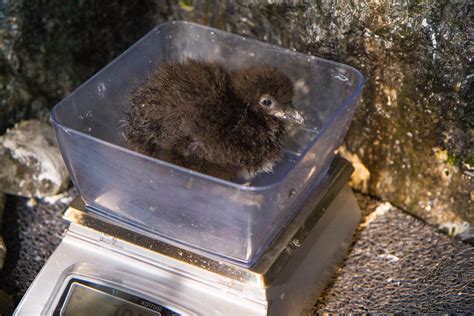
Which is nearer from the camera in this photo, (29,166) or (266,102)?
(266,102)

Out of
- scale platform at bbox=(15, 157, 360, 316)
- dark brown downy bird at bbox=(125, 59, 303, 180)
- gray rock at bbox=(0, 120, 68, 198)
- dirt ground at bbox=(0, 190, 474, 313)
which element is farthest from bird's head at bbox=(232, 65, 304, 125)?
gray rock at bbox=(0, 120, 68, 198)

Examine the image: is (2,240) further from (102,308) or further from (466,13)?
(466,13)

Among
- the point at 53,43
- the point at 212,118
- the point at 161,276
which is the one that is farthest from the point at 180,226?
the point at 53,43

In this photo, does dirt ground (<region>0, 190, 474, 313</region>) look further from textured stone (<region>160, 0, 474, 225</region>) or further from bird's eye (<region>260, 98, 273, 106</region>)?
bird's eye (<region>260, 98, 273, 106</region>)

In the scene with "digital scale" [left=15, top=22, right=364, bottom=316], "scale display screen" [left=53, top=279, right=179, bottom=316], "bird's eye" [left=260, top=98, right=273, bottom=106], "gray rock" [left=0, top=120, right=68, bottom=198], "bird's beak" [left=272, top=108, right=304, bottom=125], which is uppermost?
"bird's eye" [left=260, top=98, right=273, bottom=106]

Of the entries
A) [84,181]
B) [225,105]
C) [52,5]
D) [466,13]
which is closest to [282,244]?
[225,105]

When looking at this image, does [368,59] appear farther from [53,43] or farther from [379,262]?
[53,43]

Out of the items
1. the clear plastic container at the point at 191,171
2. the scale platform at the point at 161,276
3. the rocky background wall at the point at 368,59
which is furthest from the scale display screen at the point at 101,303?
the rocky background wall at the point at 368,59

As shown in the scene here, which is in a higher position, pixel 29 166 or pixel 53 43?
pixel 53 43
